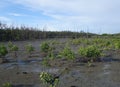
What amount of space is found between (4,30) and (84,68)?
19.4m

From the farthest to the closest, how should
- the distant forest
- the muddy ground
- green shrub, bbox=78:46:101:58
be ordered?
1. the distant forest
2. green shrub, bbox=78:46:101:58
3. the muddy ground

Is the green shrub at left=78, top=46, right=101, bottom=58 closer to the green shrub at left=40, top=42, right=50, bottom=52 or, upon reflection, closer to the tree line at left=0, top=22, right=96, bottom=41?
the green shrub at left=40, top=42, right=50, bottom=52

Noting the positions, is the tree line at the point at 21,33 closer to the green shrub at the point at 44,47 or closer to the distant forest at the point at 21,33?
the distant forest at the point at 21,33

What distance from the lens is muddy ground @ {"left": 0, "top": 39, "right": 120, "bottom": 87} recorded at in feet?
26.5

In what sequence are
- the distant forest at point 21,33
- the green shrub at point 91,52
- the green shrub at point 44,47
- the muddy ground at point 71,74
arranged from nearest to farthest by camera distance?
the muddy ground at point 71,74, the green shrub at point 91,52, the green shrub at point 44,47, the distant forest at point 21,33

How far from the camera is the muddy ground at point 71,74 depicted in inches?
318

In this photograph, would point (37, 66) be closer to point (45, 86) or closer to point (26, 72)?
point (26, 72)

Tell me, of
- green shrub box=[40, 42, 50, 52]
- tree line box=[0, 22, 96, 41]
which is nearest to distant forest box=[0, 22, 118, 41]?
tree line box=[0, 22, 96, 41]

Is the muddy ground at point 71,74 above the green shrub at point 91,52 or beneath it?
beneath

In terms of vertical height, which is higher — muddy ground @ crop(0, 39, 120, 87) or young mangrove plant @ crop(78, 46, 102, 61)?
young mangrove plant @ crop(78, 46, 102, 61)

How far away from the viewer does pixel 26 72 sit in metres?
9.98

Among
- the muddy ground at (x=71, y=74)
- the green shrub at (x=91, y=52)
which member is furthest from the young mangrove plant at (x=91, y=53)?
the muddy ground at (x=71, y=74)

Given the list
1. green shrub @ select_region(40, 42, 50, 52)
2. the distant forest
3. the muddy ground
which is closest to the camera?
the muddy ground

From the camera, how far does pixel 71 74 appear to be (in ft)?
31.2
